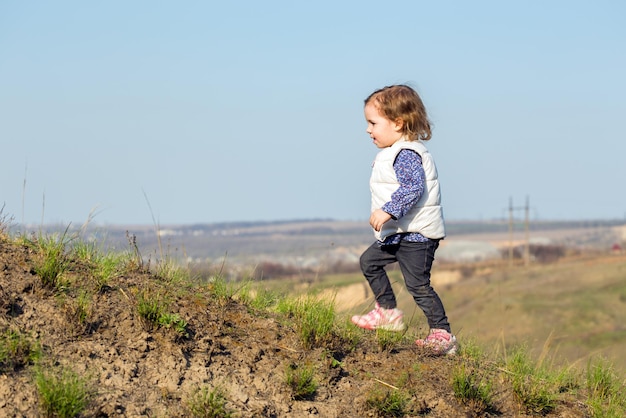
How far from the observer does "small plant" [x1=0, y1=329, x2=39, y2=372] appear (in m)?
4.09

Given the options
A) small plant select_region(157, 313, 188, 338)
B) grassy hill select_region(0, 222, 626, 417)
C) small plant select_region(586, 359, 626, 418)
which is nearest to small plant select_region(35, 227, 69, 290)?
grassy hill select_region(0, 222, 626, 417)

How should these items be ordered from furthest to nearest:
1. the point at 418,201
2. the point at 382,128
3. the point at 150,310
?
the point at 382,128
the point at 418,201
the point at 150,310

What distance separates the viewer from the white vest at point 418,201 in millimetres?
5375

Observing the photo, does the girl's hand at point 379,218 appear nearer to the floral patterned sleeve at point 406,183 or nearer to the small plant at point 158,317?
the floral patterned sleeve at point 406,183

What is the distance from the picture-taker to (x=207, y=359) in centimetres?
456

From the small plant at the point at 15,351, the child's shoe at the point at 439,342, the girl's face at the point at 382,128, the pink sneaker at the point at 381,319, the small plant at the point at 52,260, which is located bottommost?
the child's shoe at the point at 439,342

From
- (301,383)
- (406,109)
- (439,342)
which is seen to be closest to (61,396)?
(301,383)

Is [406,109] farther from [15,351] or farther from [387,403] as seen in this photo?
[15,351]

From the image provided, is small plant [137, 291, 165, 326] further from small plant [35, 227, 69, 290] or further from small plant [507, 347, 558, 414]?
small plant [507, 347, 558, 414]

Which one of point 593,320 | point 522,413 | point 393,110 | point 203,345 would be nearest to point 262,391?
point 203,345

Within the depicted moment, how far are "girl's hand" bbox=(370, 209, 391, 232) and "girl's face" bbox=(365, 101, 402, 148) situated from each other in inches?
23.6

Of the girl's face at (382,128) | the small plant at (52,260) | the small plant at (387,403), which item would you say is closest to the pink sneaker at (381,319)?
the small plant at (387,403)

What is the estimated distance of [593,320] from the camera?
3831cm

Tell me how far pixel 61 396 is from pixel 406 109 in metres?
2.84
